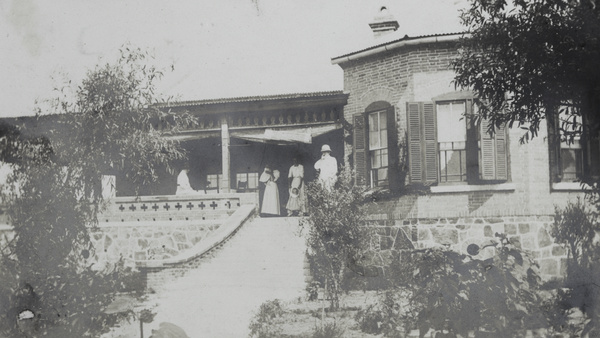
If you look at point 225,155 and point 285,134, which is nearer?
point 285,134

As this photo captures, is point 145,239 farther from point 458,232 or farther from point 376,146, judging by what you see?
point 458,232

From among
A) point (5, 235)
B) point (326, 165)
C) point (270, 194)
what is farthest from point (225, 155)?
point (5, 235)

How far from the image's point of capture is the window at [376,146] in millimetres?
11249

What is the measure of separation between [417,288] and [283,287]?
2.79 metres

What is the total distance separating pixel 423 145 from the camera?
1093cm

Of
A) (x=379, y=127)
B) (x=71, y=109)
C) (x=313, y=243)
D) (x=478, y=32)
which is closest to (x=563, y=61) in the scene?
(x=478, y=32)

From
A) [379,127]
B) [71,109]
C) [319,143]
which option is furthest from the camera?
[319,143]

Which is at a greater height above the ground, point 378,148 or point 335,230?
point 378,148

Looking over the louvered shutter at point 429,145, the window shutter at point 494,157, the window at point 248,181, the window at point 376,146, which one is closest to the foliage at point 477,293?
the window shutter at point 494,157

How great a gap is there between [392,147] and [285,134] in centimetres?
257

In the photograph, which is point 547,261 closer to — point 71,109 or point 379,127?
point 379,127

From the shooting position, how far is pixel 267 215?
13.2m

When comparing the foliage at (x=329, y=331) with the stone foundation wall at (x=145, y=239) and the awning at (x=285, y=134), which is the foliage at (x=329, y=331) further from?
the awning at (x=285, y=134)

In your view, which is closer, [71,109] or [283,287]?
[71,109]
